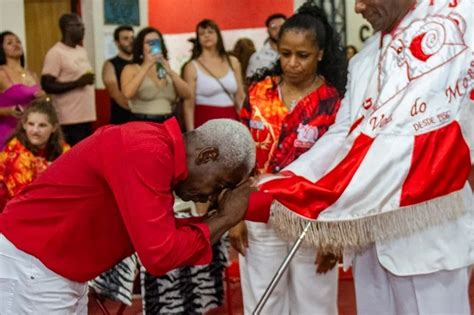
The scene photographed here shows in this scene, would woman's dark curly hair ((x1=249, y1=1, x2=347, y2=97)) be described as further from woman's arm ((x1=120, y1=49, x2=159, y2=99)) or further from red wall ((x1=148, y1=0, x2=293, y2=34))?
red wall ((x1=148, y1=0, x2=293, y2=34))

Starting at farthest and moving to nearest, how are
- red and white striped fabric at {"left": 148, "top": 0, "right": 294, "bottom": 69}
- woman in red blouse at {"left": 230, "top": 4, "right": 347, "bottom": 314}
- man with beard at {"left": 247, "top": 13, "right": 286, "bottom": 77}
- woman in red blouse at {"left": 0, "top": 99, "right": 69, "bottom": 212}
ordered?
red and white striped fabric at {"left": 148, "top": 0, "right": 294, "bottom": 69} → man with beard at {"left": 247, "top": 13, "right": 286, "bottom": 77} → woman in red blouse at {"left": 0, "top": 99, "right": 69, "bottom": 212} → woman in red blouse at {"left": 230, "top": 4, "right": 347, "bottom": 314}

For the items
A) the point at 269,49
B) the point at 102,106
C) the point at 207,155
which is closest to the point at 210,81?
the point at 269,49

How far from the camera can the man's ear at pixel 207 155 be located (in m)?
2.43

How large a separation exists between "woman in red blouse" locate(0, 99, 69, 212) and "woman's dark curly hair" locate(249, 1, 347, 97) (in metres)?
1.52

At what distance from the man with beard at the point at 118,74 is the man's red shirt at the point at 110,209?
4.10 m

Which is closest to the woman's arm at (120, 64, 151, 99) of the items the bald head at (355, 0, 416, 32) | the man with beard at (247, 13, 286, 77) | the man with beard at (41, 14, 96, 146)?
the man with beard at (41, 14, 96, 146)

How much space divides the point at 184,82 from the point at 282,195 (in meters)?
3.62

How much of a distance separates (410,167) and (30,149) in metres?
2.44

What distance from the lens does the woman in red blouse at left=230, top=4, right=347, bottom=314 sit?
334 cm

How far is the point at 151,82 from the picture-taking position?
6266mm

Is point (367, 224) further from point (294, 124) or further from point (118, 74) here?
point (118, 74)

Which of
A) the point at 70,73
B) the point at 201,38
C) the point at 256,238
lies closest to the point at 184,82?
the point at 201,38

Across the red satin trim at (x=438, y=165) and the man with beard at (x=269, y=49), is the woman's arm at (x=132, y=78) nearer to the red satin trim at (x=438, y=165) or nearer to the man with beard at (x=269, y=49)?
the man with beard at (x=269, y=49)

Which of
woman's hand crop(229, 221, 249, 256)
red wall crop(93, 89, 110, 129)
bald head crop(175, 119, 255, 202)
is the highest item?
bald head crop(175, 119, 255, 202)
